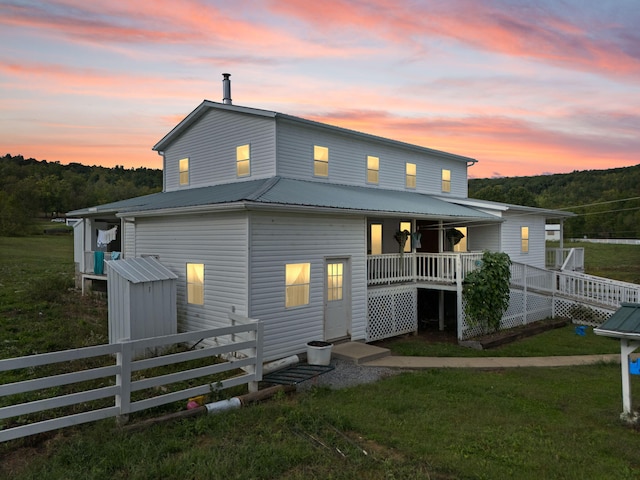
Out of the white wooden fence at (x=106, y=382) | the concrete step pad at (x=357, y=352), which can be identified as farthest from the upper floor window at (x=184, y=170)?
the white wooden fence at (x=106, y=382)

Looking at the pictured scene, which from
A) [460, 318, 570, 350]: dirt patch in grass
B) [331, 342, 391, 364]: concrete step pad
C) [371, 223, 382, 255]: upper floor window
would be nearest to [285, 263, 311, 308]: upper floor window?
[331, 342, 391, 364]: concrete step pad

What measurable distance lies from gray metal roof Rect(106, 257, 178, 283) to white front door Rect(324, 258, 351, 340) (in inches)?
168

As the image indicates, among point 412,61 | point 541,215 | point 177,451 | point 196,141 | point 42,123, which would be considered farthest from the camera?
point 42,123

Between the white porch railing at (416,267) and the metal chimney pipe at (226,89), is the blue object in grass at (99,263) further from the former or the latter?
the white porch railing at (416,267)

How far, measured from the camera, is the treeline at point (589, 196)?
236ft

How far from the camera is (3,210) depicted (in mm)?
61438

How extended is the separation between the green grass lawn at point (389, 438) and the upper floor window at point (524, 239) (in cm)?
1203

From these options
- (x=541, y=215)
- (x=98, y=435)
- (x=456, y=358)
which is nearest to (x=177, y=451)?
(x=98, y=435)

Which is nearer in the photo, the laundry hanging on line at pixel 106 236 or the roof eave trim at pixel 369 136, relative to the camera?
the roof eave trim at pixel 369 136

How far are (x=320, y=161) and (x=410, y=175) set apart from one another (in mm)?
5912

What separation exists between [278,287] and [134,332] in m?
3.80

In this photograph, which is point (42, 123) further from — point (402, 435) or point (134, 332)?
point (402, 435)

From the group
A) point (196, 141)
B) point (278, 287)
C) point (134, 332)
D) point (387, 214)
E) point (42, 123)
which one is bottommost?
point (134, 332)

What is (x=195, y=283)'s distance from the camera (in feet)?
39.1
